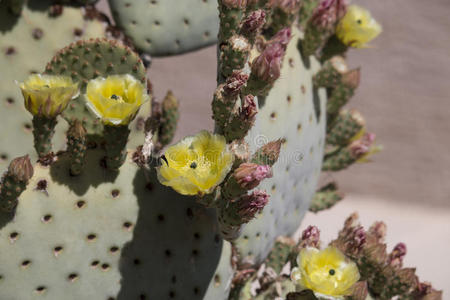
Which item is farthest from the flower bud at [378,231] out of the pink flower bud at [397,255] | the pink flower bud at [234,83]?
the pink flower bud at [234,83]

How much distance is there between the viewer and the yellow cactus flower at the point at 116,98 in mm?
956

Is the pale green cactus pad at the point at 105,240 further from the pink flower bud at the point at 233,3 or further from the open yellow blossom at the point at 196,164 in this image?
the pink flower bud at the point at 233,3

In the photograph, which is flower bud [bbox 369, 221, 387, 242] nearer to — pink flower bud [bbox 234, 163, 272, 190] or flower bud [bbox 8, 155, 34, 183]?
pink flower bud [bbox 234, 163, 272, 190]

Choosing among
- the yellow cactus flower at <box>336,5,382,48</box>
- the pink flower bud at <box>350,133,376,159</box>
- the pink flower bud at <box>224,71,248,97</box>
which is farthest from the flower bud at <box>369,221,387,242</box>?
the pink flower bud at <box>224,71,248,97</box>

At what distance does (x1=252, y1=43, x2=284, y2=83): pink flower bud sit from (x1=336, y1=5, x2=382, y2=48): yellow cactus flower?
468mm

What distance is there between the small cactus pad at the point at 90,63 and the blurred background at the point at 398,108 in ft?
6.30

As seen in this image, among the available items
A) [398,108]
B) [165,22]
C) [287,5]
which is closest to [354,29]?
[287,5]

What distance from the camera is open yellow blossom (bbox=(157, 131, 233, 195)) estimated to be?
90 cm

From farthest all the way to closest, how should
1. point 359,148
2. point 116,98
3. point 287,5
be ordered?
point 359,148 < point 287,5 < point 116,98

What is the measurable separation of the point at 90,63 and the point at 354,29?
2.04 ft

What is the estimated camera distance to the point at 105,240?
1.03 m

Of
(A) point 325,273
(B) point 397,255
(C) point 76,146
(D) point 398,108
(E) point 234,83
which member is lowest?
(D) point 398,108

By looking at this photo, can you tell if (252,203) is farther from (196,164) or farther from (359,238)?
(359,238)

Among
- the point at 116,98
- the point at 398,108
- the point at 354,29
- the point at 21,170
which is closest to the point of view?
the point at 21,170
